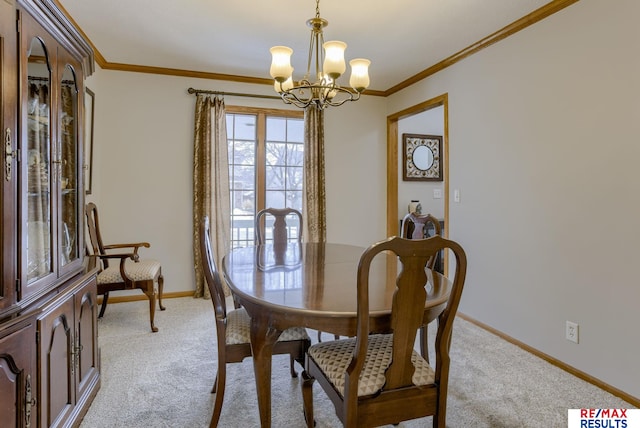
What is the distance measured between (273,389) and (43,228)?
1.46 m

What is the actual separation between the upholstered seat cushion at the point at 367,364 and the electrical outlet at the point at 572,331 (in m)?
1.51

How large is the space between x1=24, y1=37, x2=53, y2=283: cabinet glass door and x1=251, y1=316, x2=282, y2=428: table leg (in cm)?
90

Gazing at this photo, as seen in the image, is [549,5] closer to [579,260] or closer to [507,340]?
[579,260]

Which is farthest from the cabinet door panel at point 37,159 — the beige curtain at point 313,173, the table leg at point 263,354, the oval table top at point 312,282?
the beige curtain at point 313,173

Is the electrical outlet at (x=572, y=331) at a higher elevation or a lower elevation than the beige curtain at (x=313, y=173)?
lower

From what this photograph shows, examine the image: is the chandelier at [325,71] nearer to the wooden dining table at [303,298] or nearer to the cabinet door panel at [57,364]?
the wooden dining table at [303,298]

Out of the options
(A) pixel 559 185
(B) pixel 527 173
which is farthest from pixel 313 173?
(A) pixel 559 185

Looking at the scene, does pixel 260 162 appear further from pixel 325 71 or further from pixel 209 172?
pixel 325 71

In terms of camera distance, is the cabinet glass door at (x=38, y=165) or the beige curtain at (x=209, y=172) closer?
the cabinet glass door at (x=38, y=165)

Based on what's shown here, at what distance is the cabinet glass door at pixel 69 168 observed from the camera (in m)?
1.74

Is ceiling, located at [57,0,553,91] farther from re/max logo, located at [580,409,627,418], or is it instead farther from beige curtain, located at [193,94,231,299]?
re/max logo, located at [580,409,627,418]

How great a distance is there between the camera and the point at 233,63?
145 inches

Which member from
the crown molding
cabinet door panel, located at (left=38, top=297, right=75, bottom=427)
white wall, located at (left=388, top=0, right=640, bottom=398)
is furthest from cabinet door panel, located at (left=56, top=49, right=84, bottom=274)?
white wall, located at (left=388, top=0, right=640, bottom=398)

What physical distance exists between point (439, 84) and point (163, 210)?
10.5 ft
